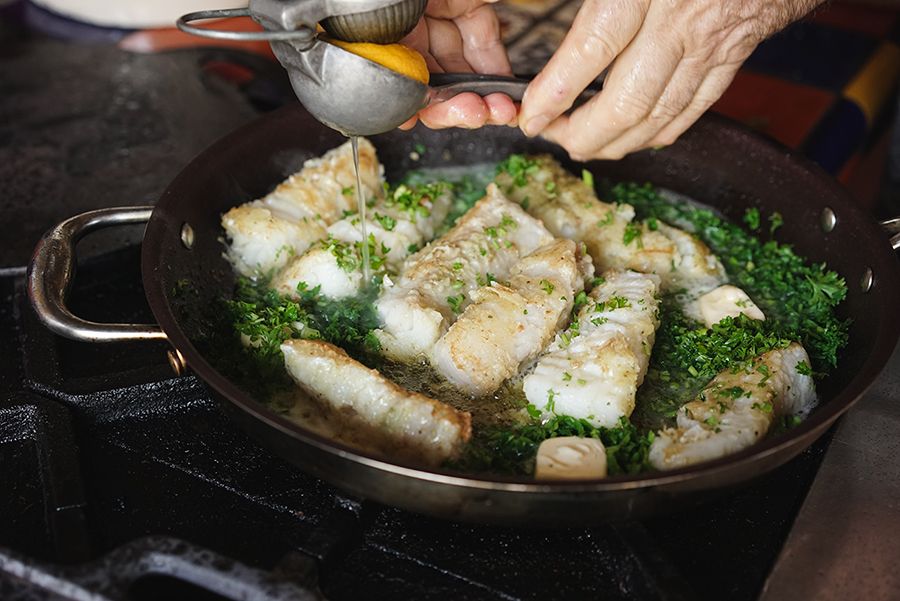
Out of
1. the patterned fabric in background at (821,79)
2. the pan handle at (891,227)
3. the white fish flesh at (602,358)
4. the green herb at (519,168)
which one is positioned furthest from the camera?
the patterned fabric in background at (821,79)

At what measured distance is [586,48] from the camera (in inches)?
79.9

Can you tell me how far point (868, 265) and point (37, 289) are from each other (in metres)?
2.37

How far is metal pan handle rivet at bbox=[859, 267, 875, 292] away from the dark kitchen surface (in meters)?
0.30

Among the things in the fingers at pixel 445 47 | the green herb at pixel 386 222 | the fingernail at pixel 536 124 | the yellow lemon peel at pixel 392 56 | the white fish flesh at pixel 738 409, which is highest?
the yellow lemon peel at pixel 392 56

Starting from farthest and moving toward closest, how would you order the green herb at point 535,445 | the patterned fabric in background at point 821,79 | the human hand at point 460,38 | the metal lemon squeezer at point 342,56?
the patterned fabric in background at point 821,79 → the human hand at point 460,38 → the green herb at point 535,445 → the metal lemon squeezer at point 342,56

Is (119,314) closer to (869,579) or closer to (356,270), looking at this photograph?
(356,270)

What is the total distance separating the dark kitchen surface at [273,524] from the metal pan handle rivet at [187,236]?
367 millimetres

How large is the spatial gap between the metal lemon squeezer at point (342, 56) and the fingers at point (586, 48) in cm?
39

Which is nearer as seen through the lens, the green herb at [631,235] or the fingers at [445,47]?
the green herb at [631,235]

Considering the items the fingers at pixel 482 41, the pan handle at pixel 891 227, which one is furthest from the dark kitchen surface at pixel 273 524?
the fingers at pixel 482 41

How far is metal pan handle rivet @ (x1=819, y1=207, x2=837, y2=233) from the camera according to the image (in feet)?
7.73

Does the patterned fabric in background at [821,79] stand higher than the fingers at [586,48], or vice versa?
the fingers at [586,48]

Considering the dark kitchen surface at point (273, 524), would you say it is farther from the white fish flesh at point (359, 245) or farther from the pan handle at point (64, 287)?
the white fish flesh at point (359, 245)

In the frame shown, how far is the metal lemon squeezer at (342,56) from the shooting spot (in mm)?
1668
